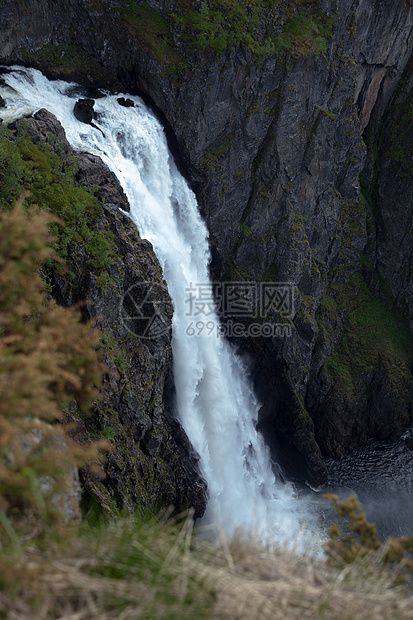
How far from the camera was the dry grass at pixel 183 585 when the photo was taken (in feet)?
11.8

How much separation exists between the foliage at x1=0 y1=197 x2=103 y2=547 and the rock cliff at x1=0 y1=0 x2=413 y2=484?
17.4 metres

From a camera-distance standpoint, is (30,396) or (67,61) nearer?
(30,396)

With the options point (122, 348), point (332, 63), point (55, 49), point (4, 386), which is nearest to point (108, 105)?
point (55, 49)

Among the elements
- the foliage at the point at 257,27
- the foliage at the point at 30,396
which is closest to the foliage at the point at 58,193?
the foliage at the point at 30,396

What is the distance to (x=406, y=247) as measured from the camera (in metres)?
31.7

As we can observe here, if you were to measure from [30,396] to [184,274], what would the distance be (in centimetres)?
1543

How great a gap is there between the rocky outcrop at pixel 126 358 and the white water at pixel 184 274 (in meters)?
1.79

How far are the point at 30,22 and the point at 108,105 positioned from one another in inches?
182

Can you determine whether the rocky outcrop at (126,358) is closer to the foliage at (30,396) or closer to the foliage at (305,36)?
the foliage at (30,396)

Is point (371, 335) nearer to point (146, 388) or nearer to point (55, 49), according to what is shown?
point (146, 388)

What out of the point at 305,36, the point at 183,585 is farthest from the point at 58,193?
the point at 305,36

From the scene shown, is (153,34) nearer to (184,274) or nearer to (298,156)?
(298,156)

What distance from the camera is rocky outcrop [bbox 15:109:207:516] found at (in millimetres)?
12211

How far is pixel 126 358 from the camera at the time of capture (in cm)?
1402
